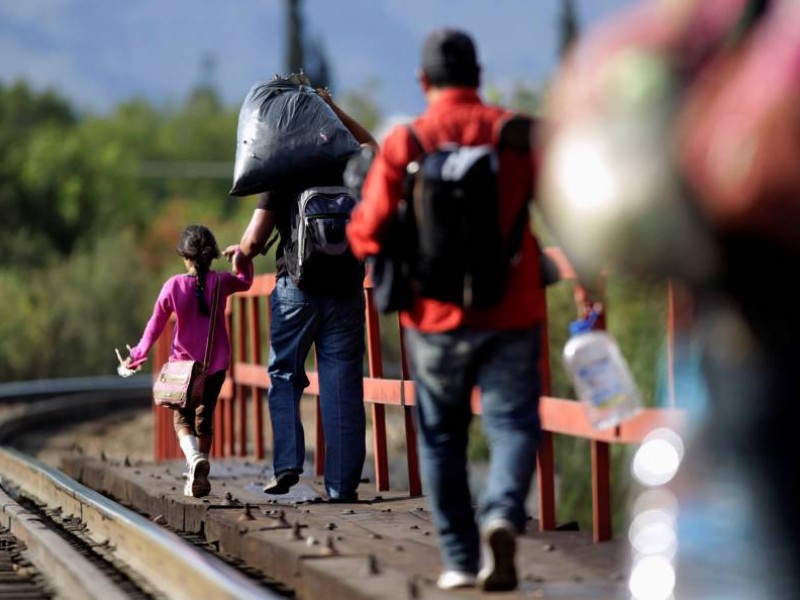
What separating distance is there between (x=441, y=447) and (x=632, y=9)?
207cm

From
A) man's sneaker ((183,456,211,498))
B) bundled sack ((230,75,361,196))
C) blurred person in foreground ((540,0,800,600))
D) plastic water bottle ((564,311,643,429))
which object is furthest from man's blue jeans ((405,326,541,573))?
man's sneaker ((183,456,211,498))

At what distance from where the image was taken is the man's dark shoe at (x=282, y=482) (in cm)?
918

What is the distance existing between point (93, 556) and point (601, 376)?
341cm

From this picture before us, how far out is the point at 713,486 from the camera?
4.30 metres

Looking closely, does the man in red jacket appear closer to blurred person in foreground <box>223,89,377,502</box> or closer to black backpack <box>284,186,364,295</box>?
black backpack <box>284,186,364,295</box>

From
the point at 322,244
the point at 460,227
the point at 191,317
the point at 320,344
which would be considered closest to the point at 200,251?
the point at 191,317

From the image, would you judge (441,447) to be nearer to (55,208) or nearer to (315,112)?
(315,112)

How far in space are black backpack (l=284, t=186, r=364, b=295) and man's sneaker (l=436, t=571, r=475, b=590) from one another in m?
3.00

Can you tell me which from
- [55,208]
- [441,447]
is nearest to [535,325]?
[441,447]

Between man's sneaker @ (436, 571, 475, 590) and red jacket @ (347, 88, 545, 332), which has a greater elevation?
red jacket @ (347, 88, 545, 332)

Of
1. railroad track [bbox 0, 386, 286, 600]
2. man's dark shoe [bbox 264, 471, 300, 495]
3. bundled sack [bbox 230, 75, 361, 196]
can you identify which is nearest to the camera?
railroad track [bbox 0, 386, 286, 600]

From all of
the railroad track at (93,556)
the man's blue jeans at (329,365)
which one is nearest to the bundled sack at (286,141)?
the man's blue jeans at (329,365)

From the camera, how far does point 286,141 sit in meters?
8.66

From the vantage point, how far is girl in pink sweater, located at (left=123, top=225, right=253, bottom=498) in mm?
9594
